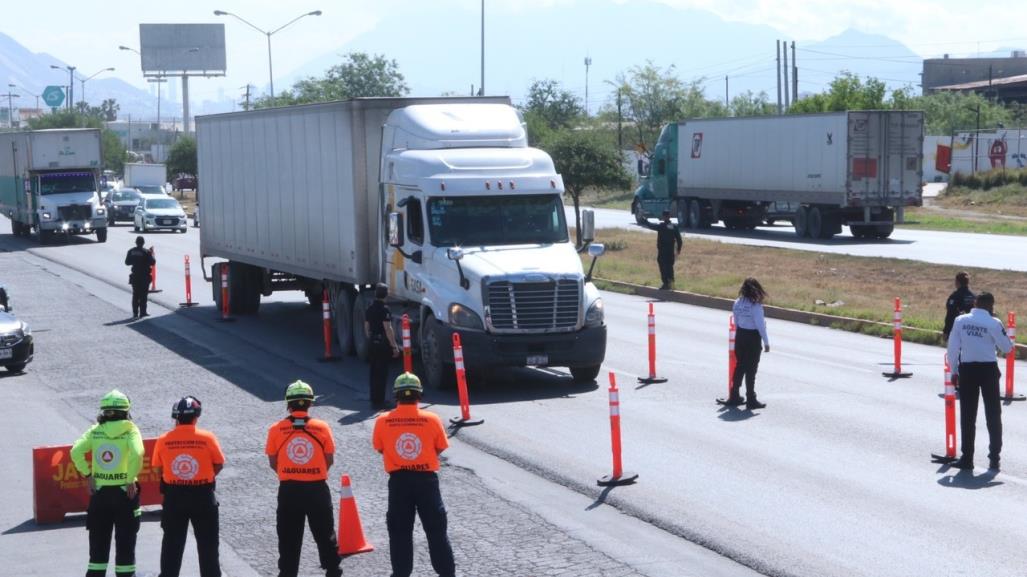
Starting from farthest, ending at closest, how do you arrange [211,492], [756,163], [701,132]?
[701,132] < [756,163] < [211,492]

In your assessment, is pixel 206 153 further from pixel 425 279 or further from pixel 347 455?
pixel 347 455

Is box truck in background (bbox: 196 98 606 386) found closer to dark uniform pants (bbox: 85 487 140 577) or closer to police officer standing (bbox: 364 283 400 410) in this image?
police officer standing (bbox: 364 283 400 410)

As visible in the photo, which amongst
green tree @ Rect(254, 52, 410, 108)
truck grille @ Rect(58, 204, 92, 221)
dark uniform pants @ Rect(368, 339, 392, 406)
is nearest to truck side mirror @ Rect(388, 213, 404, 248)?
dark uniform pants @ Rect(368, 339, 392, 406)

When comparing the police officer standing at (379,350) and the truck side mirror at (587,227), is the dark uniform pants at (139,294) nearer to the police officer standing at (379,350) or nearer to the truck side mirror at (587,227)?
the truck side mirror at (587,227)

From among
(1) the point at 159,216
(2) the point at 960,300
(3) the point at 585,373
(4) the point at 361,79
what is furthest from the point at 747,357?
(4) the point at 361,79

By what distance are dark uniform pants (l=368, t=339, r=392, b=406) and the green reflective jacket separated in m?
7.28

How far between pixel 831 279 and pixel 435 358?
16243 mm

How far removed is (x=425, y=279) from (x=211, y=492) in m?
9.20

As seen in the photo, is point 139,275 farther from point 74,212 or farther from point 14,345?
point 74,212

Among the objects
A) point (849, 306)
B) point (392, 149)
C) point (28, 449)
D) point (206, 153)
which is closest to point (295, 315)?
point (206, 153)

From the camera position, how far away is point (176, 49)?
156 metres

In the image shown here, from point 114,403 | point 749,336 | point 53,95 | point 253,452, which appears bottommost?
point 253,452

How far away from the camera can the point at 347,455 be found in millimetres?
13672

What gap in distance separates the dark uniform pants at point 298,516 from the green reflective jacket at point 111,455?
1030 mm
